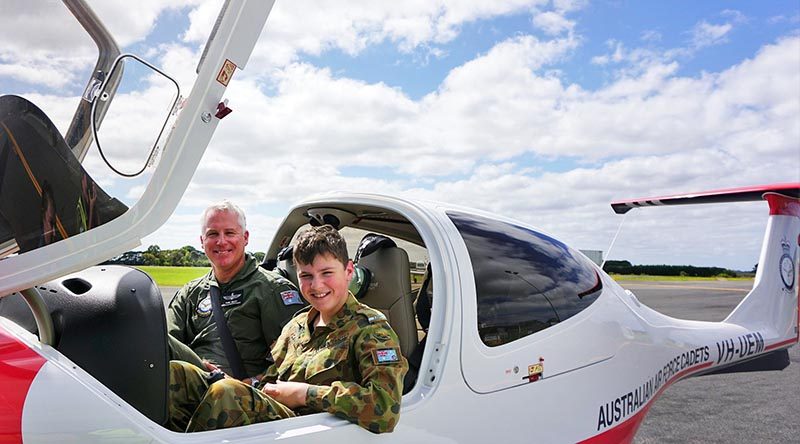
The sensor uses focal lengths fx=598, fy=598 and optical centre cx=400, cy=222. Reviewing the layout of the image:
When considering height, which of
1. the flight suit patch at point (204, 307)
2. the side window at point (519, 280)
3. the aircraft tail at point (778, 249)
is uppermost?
the aircraft tail at point (778, 249)

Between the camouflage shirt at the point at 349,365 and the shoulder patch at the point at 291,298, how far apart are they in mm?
619

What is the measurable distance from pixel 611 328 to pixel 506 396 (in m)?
0.97

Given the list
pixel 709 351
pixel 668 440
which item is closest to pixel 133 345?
pixel 709 351

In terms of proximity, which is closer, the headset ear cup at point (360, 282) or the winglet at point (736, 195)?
the headset ear cup at point (360, 282)

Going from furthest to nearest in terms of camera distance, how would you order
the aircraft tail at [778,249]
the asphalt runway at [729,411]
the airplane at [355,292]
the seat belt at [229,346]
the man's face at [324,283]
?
the aircraft tail at [778,249] → the asphalt runway at [729,411] → the seat belt at [229,346] → the man's face at [324,283] → the airplane at [355,292]

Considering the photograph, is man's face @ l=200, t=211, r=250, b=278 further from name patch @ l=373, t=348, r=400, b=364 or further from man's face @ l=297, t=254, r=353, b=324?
name patch @ l=373, t=348, r=400, b=364

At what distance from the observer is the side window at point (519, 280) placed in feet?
8.79

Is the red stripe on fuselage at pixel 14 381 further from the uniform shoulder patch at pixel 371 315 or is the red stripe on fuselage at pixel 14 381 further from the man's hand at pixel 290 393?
the uniform shoulder patch at pixel 371 315

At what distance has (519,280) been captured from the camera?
2.88 meters

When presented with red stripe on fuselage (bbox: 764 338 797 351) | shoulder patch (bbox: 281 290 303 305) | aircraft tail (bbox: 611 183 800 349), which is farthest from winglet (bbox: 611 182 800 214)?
shoulder patch (bbox: 281 290 303 305)

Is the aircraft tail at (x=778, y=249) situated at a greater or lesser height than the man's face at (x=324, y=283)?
greater

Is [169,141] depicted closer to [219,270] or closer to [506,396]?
[219,270]

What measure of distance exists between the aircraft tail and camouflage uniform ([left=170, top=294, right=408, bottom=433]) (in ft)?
13.9

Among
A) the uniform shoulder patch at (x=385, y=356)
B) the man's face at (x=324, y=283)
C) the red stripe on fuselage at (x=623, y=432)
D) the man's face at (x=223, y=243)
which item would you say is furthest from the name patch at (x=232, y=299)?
the red stripe on fuselage at (x=623, y=432)
